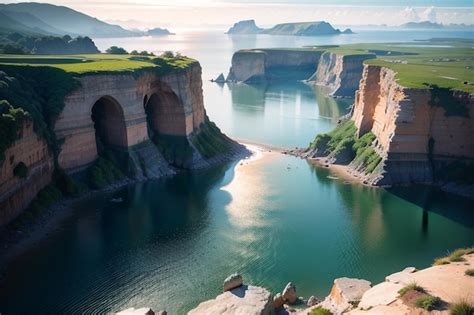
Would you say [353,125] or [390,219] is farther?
[353,125]

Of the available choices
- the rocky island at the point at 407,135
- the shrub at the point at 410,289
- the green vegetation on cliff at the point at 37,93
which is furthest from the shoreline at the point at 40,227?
the shrub at the point at 410,289

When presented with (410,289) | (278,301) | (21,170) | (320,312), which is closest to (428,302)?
(410,289)

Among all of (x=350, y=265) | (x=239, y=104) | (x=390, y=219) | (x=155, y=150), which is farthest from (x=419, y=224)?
(x=239, y=104)

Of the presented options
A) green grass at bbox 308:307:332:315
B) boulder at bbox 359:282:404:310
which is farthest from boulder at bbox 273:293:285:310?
boulder at bbox 359:282:404:310

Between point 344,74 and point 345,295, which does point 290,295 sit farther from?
point 344,74

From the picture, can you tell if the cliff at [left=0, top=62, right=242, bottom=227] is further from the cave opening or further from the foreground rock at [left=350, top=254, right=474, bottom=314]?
the foreground rock at [left=350, top=254, right=474, bottom=314]

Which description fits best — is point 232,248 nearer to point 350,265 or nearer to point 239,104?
point 350,265

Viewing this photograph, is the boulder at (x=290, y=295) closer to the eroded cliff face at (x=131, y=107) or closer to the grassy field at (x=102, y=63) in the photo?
the eroded cliff face at (x=131, y=107)
